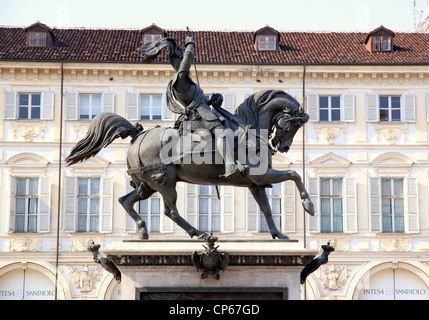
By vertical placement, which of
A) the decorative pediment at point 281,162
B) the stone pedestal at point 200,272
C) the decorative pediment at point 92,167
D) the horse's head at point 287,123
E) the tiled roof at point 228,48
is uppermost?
the tiled roof at point 228,48

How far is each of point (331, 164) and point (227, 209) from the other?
4258 millimetres

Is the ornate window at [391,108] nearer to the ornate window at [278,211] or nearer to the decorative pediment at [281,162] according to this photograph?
the decorative pediment at [281,162]

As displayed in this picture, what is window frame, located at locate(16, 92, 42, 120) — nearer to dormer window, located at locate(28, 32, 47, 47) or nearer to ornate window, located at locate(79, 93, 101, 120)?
ornate window, located at locate(79, 93, 101, 120)

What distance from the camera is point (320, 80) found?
113 ft

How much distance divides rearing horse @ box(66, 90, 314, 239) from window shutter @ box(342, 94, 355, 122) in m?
22.0

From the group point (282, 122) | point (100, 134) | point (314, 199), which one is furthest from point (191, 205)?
point (282, 122)

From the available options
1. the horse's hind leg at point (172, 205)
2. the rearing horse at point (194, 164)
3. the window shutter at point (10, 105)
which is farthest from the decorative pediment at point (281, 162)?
the horse's hind leg at point (172, 205)

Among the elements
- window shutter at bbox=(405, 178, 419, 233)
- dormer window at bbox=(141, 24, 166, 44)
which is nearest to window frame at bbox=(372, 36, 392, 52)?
window shutter at bbox=(405, 178, 419, 233)

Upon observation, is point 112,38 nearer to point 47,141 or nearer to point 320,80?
point 47,141

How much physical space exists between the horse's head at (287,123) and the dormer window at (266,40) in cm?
2314

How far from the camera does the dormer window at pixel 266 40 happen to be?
116ft
